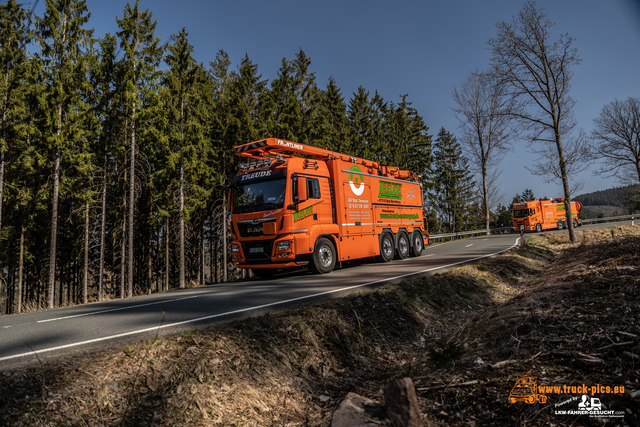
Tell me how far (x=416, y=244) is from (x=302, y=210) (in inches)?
347

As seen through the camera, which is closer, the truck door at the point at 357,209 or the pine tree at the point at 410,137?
the truck door at the point at 357,209

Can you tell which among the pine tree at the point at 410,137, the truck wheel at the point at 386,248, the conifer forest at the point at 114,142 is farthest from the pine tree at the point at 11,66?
the pine tree at the point at 410,137

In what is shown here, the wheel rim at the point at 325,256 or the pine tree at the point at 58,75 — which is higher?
the pine tree at the point at 58,75

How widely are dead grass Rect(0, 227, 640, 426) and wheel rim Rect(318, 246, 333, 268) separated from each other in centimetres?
582

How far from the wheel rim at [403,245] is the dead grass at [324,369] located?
10.4 m

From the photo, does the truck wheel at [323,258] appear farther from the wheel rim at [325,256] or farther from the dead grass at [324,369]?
the dead grass at [324,369]

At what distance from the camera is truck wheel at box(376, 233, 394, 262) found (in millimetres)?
14420

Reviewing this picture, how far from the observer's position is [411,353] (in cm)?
490

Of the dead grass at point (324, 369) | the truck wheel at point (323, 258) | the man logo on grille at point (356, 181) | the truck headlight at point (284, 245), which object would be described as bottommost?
Result: the dead grass at point (324, 369)

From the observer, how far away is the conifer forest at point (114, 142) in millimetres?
18188

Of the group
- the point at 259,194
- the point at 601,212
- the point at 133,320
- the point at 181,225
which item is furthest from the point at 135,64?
the point at 601,212

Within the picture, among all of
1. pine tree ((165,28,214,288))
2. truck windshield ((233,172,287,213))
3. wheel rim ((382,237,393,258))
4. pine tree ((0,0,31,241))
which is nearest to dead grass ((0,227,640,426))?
truck windshield ((233,172,287,213))

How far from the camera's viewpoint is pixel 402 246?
52.4 ft

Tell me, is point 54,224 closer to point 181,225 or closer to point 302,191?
point 181,225
